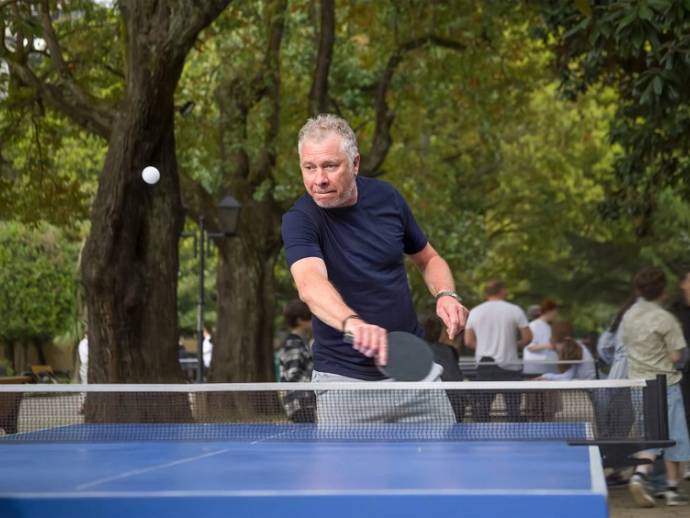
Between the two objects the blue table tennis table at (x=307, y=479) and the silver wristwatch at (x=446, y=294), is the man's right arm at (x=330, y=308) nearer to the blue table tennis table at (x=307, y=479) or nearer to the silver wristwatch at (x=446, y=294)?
the blue table tennis table at (x=307, y=479)

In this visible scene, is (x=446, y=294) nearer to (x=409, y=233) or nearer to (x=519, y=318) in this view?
(x=409, y=233)

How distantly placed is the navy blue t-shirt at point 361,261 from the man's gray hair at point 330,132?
0.91ft

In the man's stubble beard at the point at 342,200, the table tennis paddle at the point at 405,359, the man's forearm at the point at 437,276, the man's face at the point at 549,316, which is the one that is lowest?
the table tennis paddle at the point at 405,359

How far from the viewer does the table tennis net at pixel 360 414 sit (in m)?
6.56

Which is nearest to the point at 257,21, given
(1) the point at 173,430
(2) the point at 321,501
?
(1) the point at 173,430

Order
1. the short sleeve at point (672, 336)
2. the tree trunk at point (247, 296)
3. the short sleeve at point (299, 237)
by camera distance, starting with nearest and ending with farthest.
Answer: the short sleeve at point (299, 237), the short sleeve at point (672, 336), the tree trunk at point (247, 296)

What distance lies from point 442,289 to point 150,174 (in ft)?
38.5

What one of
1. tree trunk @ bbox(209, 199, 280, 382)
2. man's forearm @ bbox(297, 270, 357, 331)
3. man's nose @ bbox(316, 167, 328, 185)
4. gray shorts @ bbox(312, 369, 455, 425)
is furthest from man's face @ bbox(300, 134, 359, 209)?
tree trunk @ bbox(209, 199, 280, 382)

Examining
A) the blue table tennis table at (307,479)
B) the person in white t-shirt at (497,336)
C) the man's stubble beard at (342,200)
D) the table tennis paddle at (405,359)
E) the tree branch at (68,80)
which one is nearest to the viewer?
the blue table tennis table at (307,479)

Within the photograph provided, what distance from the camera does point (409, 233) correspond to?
21.8 feet

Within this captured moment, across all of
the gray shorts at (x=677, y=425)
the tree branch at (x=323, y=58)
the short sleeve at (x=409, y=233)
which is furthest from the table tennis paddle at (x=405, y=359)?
the tree branch at (x=323, y=58)

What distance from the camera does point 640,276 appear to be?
12852 millimetres

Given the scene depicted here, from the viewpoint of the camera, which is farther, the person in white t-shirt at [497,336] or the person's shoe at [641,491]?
the person in white t-shirt at [497,336]

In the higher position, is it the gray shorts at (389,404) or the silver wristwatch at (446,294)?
the silver wristwatch at (446,294)
